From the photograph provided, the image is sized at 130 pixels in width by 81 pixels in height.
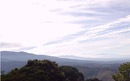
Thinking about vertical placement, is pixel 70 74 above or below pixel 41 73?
below

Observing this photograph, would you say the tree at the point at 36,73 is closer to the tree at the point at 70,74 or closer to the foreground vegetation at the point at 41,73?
the foreground vegetation at the point at 41,73

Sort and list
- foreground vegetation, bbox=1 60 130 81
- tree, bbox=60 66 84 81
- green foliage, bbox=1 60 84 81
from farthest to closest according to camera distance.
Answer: tree, bbox=60 66 84 81 < foreground vegetation, bbox=1 60 130 81 < green foliage, bbox=1 60 84 81

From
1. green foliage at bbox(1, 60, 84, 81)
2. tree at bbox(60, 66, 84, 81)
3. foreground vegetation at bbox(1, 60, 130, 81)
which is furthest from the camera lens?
tree at bbox(60, 66, 84, 81)

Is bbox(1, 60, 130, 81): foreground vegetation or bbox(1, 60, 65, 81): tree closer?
bbox(1, 60, 65, 81): tree

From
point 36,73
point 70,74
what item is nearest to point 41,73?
point 36,73

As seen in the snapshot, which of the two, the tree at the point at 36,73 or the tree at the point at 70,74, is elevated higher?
the tree at the point at 36,73

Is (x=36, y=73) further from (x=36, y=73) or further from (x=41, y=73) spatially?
(x=41, y=73)

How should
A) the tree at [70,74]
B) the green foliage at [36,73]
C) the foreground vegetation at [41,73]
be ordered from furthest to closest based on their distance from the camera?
1. the tree at [70,74]
2. the foreground vegetation at [41,73]
3. the green foliage at [36,73]

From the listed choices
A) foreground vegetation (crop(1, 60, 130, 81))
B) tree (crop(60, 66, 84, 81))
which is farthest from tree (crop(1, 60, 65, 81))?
tree (crop(60, 66, 84, 81))

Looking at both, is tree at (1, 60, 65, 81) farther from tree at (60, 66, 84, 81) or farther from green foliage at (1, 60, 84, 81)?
tree at (60, 66, 84, 81)

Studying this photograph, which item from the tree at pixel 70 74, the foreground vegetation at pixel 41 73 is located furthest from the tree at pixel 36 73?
the tree at pixel 70 74

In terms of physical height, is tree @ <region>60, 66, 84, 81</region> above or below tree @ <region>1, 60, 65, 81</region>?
below

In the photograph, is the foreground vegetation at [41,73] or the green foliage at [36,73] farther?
the foreground vegetation at [41,73]

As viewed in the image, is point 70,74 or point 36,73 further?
point 70,74
